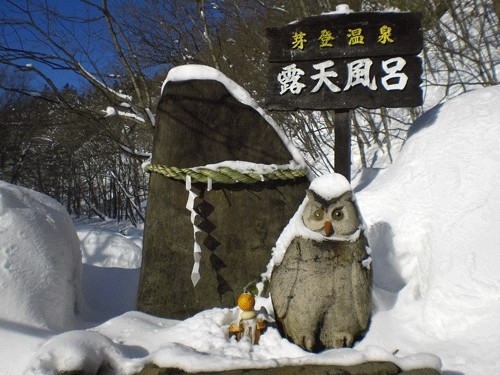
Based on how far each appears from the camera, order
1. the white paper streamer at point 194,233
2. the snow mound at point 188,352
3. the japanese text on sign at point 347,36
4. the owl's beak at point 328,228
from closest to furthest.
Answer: the snow mound at point 188,352
the owl's beak at point 328,228
the white paper streamer at point 194,233
the japanese text on sign at point 347,36

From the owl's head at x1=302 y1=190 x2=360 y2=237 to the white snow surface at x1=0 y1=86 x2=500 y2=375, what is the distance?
452mm

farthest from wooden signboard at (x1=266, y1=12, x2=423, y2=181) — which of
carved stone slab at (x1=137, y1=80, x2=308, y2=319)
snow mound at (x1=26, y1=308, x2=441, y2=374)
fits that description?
snow mound at (x1=26, y1=308, x2=441, y2=374)

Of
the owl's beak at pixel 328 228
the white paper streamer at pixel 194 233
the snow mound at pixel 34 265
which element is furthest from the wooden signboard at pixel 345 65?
the snow mound at pixel 34 265

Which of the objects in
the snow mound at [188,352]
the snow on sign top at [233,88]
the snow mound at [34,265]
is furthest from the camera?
the snow on sign top at [233,88]

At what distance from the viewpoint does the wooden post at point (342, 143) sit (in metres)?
2.64

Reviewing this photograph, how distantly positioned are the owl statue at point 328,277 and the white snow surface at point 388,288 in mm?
111

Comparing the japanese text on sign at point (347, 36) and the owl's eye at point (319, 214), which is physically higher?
the japanese text on sign at point (347, 36)

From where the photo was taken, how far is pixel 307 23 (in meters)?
2.60

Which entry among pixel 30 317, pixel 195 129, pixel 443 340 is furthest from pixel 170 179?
pixel 443 340

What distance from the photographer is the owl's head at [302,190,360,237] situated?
1.68 meters

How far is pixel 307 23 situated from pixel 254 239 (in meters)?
1.50

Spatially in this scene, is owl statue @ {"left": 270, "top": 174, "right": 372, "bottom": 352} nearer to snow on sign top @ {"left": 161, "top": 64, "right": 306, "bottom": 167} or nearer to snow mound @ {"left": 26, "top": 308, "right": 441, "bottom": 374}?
snow mound @ {"left": 26, "top": 308, "right": 441, "bottom": 374}

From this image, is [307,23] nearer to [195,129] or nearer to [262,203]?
[195,129]

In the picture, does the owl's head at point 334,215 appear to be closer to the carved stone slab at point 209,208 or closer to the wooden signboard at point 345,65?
the carved stone slab at point 209,208
